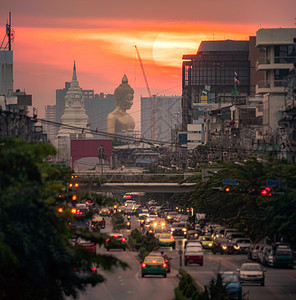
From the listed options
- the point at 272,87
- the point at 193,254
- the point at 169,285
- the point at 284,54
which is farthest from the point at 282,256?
the point at 284,54

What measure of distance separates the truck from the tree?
4407 cm

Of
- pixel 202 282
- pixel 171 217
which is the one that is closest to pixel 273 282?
pixel 202 282

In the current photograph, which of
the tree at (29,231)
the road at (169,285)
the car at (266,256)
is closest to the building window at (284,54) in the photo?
the road at (169,285)

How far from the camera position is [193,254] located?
244ft

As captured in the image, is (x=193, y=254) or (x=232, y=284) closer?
(x=232, y=284)

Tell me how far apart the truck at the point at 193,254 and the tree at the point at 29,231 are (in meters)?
44.1

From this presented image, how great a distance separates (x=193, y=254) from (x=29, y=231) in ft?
152

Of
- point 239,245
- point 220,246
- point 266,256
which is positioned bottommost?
point 220,246

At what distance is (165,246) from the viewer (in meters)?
94.1

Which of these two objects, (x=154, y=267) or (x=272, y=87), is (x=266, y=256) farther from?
(x=272, y=87)

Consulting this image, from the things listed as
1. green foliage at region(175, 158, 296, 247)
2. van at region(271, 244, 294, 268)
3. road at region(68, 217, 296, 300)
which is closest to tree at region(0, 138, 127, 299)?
road at region(68, 217, 296, 300)

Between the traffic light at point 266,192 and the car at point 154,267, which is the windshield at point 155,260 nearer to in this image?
the car at point 154,267

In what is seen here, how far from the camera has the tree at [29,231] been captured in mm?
28344

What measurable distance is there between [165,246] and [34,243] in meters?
65.7
